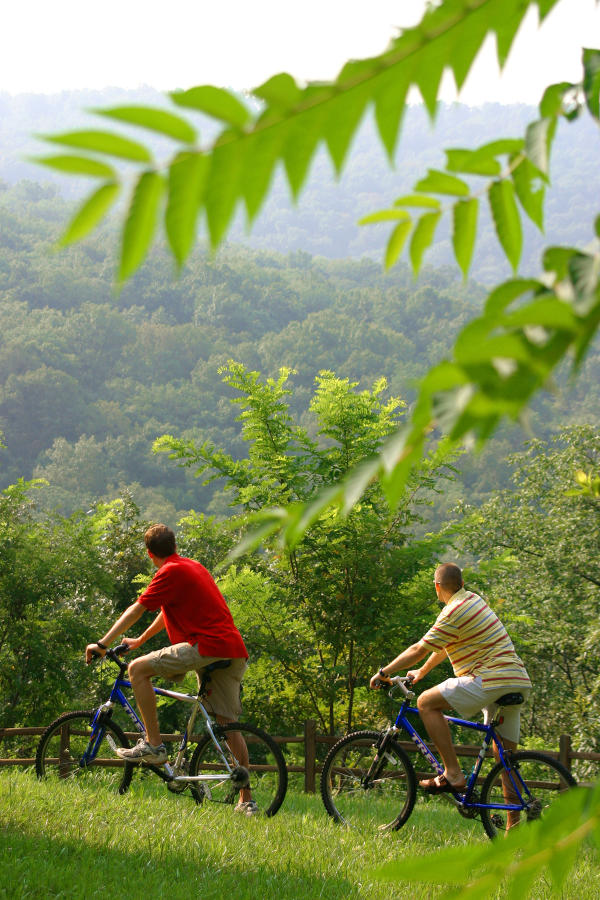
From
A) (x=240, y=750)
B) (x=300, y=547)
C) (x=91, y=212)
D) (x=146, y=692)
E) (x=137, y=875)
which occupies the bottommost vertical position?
(x=137, y=875)

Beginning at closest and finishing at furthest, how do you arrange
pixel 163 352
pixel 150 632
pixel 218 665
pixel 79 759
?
1. pixel 218 665
2. pixel 150 632
3. pixel 79 759
4. pixel 163 352

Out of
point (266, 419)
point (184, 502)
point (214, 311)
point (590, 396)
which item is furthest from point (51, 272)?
point (266, 419)

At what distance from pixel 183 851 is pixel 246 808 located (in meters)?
1.27

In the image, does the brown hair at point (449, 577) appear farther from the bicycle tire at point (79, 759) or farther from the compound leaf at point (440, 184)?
the compound leaf at point (440, 184)

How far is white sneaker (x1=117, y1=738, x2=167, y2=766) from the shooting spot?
6398 millimetres

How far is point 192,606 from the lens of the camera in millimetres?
6047

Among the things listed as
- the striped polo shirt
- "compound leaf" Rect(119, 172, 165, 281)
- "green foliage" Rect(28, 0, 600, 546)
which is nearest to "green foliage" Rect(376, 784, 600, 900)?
"green foliage" Rect(28, 0, 600, 546)

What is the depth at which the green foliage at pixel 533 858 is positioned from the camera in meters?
0.62

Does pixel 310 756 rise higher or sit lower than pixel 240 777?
lower

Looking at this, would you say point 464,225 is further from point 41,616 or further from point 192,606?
point 41,616

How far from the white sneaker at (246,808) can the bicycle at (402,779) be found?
623 millimetres

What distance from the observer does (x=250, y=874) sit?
4844mm

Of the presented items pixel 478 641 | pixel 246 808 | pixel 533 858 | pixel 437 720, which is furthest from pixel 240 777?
pixel 533 858

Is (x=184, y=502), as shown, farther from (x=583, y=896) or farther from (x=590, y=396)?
(x=583, y=896)
